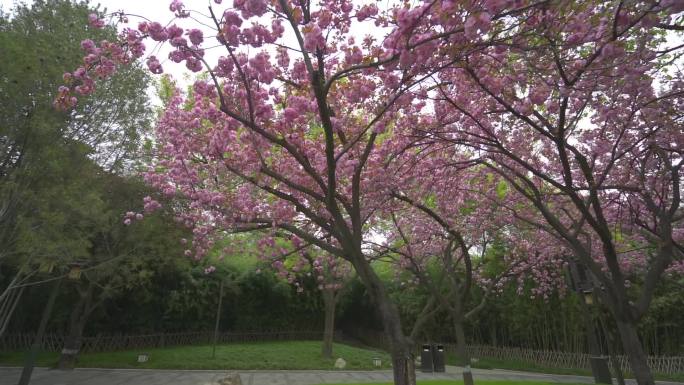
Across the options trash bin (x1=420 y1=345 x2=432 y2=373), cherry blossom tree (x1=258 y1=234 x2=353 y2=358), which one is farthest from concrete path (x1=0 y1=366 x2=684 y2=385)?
cherry blossom tree (x1=258 y1=234 x2=353 y2=358)

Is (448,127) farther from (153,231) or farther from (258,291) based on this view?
(258,291)

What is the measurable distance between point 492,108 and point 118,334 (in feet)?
50.7

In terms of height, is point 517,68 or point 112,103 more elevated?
point 112,103

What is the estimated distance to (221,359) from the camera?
13.5 m

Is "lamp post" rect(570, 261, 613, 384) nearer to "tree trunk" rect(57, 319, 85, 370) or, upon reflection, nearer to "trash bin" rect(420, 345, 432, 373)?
"trash bin" rect(420, 345, 432, 373)

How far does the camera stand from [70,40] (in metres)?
8.35

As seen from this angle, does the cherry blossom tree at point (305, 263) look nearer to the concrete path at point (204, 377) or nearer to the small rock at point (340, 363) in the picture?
the small rock at point (340, 363)

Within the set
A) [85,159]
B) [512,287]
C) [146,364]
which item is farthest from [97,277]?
[512,287]

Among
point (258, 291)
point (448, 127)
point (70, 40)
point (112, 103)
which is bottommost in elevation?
point (258, 291)

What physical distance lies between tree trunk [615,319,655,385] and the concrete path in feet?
24.2

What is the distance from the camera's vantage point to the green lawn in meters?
12.8

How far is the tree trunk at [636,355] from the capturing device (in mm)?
4777

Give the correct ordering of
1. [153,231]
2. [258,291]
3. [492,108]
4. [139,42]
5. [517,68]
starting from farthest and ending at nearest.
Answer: [258,291] → [153,231] → [492,108] → [517,68] → [139,42]

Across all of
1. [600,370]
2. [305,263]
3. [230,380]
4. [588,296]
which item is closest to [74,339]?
[230,380]
